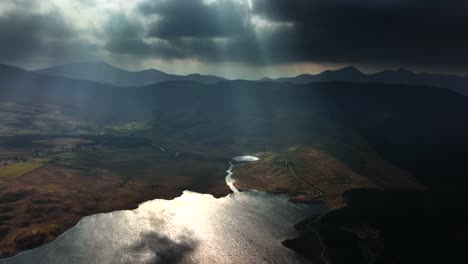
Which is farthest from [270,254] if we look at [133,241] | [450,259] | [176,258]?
[450,259]

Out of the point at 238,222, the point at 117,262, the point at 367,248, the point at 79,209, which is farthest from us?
the point at 79,209

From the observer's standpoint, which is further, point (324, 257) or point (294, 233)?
point (294, 233)

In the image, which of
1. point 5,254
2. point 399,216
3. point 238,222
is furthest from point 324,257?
point 5,254

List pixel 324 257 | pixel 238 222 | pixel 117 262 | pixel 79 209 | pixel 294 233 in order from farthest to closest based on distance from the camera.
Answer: pixel 79 209
pixel 238 222
pixel 294 233
pixel 324 257
pixel 117 262

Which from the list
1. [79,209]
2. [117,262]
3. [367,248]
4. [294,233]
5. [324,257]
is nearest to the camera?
[117,262]

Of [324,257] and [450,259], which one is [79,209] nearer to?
[324,257]

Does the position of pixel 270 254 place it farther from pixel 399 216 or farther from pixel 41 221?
pixel 41 221
